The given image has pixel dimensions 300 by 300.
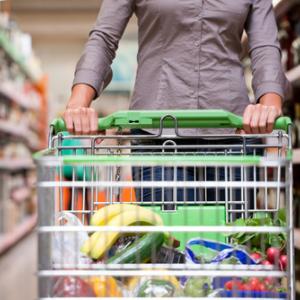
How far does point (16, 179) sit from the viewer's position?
8.95 metres

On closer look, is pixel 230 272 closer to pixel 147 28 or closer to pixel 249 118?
pixel 249 118

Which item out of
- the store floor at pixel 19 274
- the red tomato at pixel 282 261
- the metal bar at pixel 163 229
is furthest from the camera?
the store floor at pixel 19 274

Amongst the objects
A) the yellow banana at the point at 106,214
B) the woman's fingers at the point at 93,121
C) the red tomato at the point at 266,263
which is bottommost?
the red tomato at the point at 266,263

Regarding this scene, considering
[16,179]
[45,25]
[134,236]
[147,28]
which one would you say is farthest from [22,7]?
[134,236]

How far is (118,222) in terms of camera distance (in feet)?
3.96

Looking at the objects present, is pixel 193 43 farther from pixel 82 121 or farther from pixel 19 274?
pixel 19 274

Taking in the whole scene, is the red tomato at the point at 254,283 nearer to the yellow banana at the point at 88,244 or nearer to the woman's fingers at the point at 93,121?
the yellow banana at the point at 88,244

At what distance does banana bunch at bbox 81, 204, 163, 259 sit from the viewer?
116 centimetres

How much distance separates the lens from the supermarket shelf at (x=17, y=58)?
6.91 meters

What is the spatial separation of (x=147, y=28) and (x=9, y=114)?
6.15 meters

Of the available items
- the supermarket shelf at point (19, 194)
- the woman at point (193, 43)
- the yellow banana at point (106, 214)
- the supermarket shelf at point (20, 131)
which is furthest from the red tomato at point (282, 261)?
the supermarket shelf at point (19, 194)

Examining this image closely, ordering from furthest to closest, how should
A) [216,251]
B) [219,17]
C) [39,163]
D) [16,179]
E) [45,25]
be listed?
[45,25] → [16,179] → [219,17] → [216,251] → [39,163]

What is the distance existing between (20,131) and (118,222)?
24.6ft

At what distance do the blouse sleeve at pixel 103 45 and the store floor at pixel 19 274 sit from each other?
2.43 m
